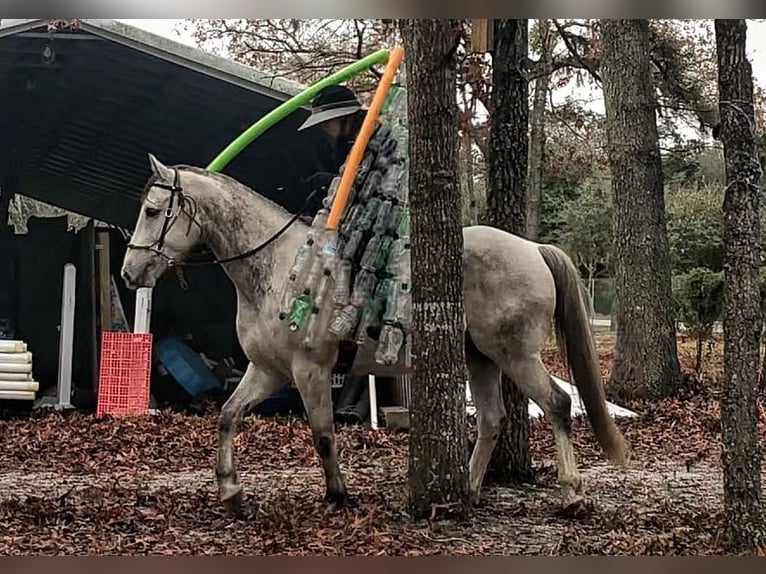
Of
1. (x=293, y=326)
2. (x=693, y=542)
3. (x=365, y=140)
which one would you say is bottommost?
(x=693, y=542)

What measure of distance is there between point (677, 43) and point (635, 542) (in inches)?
76.4

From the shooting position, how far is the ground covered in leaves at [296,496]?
3.74m

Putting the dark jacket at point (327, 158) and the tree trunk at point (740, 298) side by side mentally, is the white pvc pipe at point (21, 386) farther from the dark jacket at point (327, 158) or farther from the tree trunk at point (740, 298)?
the tree trunk at point (740, 298)

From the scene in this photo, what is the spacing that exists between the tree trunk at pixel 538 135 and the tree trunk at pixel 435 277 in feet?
1.08

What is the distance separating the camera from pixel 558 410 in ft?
12.4

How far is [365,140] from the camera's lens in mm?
3781

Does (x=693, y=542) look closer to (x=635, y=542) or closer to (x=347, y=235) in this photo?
(x=635, y=542)

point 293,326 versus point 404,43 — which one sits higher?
point 404,43

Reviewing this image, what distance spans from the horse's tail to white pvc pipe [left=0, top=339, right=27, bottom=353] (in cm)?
201

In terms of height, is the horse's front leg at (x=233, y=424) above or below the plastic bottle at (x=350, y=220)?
below

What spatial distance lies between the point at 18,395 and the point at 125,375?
41 centimetres

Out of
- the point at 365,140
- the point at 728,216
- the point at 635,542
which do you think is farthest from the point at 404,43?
the point at 635,542

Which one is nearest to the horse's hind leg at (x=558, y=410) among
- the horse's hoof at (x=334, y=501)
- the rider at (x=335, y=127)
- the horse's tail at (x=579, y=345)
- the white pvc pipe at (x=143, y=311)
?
the horse's tail at (x=579, y=345)

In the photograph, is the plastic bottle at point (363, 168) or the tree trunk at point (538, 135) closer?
the plastic bottle at point (363, 168)
